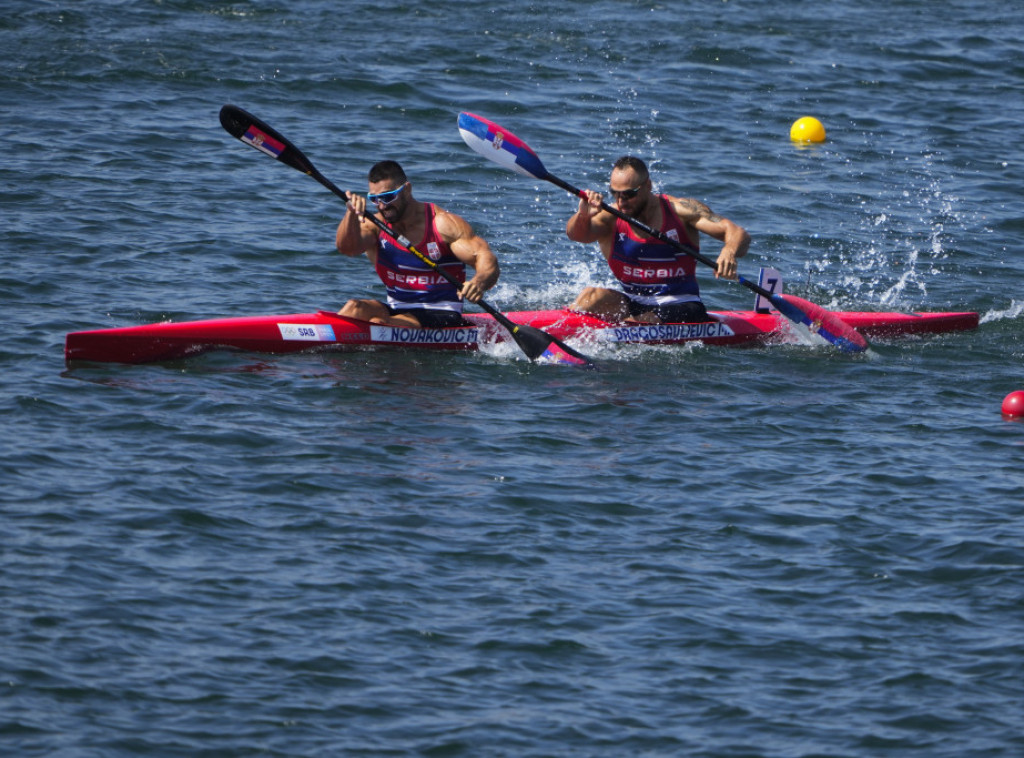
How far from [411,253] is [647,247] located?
5.81 ft

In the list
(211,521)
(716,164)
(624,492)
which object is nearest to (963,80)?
(716,164)

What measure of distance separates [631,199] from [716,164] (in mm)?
6547

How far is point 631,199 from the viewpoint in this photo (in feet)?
34.1

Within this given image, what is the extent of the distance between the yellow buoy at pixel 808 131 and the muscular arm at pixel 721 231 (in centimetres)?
772

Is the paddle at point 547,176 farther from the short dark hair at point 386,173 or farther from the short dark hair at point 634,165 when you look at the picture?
the short dark hair at point 386,173

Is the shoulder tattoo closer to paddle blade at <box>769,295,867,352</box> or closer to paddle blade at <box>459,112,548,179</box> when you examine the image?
paddle blade at <box>769,295,867,352</box>

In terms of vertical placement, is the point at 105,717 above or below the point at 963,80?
below

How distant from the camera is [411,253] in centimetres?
1020

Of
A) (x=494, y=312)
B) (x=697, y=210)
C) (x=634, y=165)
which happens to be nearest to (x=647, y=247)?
(x=697, y=210)

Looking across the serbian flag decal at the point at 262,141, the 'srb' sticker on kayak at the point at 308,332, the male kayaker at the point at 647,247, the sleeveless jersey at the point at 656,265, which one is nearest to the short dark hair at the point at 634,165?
the male kayaker at the point at 647,247

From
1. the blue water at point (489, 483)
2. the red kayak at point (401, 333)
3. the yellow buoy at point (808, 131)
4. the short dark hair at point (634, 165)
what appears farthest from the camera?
→ the yellow buoy at point (808, 131)

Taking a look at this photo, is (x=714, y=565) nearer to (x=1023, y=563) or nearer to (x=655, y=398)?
(x=1023, y=563)

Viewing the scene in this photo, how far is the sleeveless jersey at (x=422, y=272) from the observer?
1022 cm

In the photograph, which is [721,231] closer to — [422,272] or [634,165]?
[634,165]
